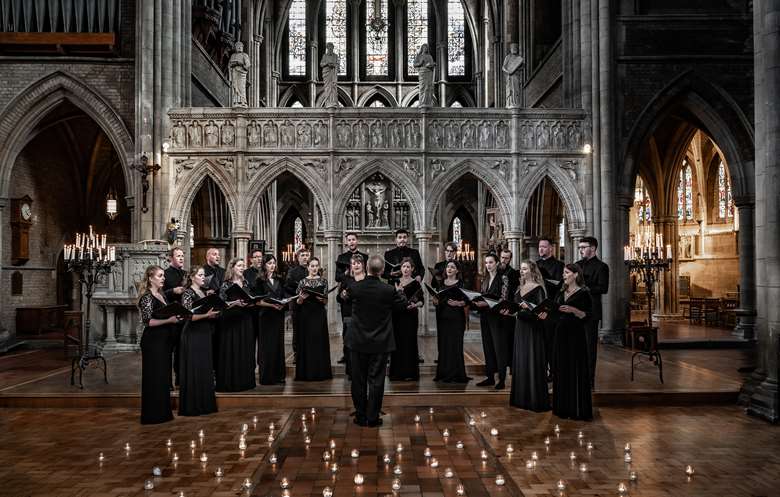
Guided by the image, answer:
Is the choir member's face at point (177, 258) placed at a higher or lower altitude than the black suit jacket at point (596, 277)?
higher

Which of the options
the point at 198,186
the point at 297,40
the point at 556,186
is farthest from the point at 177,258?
the point at 297,40

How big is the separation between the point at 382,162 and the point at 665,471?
10312mm

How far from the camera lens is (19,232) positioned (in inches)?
556

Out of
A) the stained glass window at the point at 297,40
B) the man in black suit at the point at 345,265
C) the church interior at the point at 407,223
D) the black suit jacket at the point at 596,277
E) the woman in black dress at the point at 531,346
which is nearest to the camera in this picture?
the church interior at the point at 407,223

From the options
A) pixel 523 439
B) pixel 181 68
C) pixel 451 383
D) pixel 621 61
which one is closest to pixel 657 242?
pixel 451 383

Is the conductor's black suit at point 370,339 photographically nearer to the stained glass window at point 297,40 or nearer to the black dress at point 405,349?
the black dress at point 405,349

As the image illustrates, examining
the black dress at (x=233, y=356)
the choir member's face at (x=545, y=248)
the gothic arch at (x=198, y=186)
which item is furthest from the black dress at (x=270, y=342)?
the gothic arch at (x=198, y=186)

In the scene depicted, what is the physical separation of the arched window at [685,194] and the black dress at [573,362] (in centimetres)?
1696

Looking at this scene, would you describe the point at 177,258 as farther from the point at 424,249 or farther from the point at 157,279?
the point at 424,249

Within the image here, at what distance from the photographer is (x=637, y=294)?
2027 cm

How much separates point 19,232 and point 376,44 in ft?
67.8

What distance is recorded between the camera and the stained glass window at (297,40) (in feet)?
98.1

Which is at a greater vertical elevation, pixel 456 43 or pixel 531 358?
pixel 456 43

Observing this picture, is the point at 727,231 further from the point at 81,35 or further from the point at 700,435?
A: the point at 81,35
